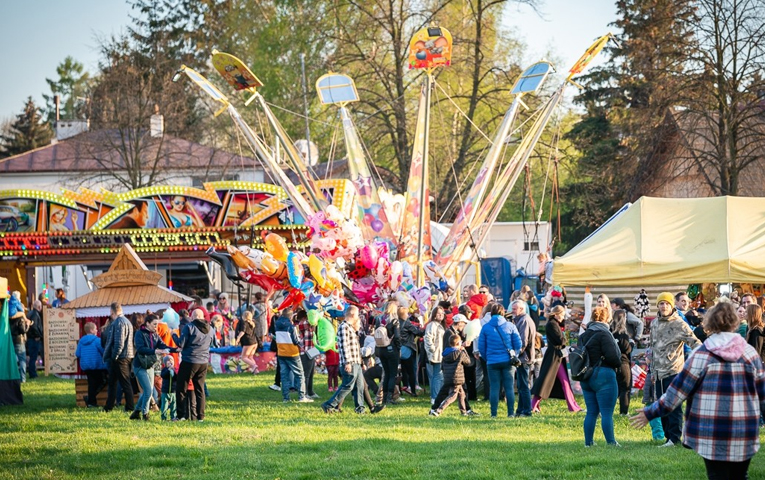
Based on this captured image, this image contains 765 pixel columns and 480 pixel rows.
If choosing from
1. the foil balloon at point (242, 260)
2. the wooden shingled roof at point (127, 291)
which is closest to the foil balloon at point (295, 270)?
the foil balloon at point (242, 260)

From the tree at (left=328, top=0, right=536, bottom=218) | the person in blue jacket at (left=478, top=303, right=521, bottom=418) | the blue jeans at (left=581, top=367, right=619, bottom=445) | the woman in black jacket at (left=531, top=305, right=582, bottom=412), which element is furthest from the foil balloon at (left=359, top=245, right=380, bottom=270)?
the tree at (left=328, top=0, right=536, bottom=218)

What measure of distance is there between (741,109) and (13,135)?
157ft

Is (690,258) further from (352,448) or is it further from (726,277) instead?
(352,448)

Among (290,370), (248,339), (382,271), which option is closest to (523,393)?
(290,370)

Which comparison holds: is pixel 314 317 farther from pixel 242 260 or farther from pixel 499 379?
pixel 499 379

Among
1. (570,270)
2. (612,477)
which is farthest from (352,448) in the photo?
(570,270)

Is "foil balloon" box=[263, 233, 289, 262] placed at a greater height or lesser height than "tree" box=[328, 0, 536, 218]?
lesser

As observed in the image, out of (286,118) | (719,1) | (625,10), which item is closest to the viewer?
(719,1)

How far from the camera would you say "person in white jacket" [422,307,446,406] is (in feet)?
44.3

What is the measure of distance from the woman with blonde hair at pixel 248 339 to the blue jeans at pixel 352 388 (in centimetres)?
557

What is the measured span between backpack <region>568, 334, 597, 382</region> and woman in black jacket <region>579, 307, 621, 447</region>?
0.04 meters

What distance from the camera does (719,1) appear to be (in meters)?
24.3

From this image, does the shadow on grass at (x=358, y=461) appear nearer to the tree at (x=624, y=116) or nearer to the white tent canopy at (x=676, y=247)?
the white tent canopy at (x=676, y=247)

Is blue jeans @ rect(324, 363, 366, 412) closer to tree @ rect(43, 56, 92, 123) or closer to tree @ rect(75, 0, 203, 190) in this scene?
tree @ rect(75, 0, 203, 190)
